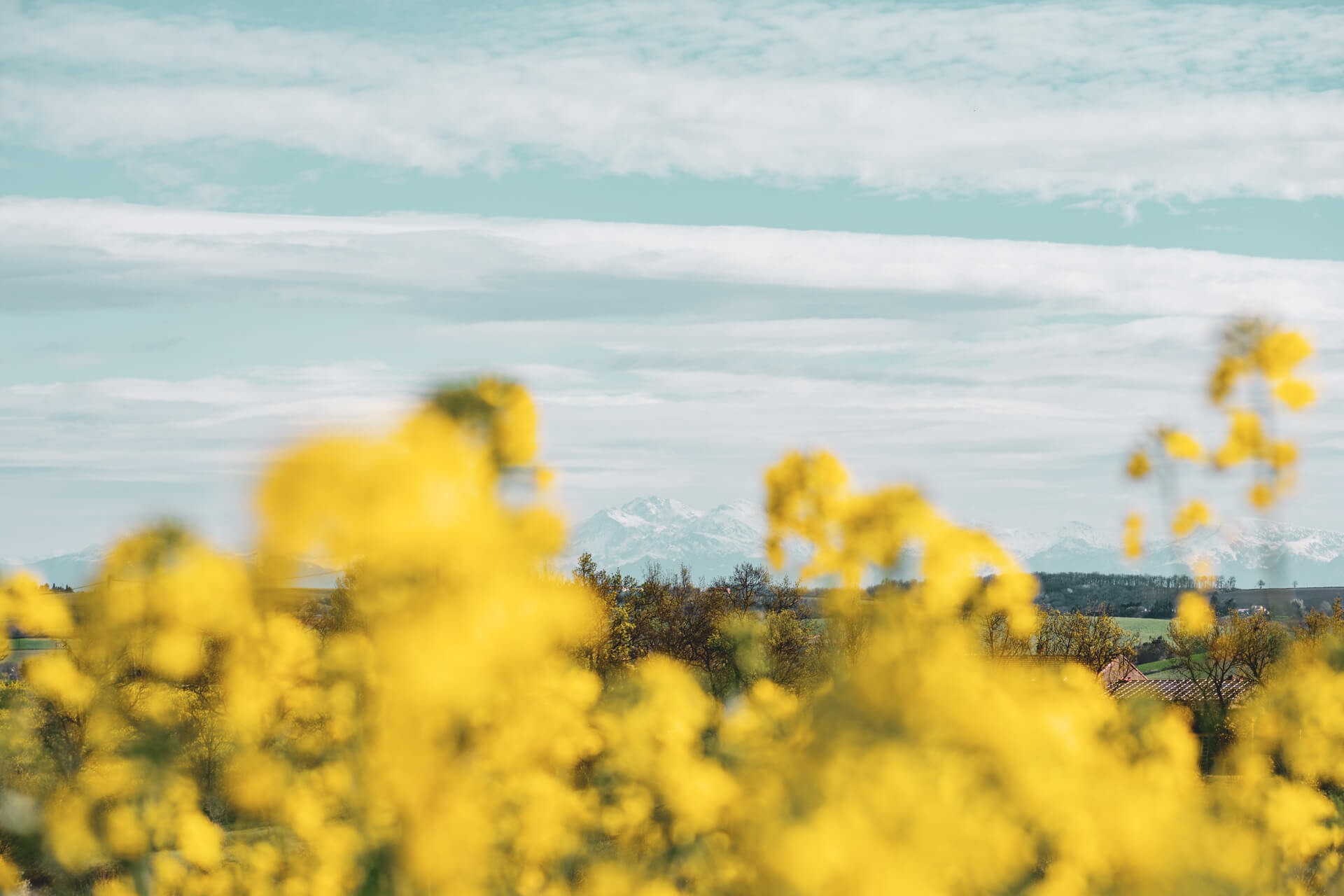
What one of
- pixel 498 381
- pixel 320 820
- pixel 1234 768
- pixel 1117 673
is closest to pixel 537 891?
pixel 320 820

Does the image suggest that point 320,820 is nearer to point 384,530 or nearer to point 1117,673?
point 384,530

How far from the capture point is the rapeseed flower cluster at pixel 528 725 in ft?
11.6

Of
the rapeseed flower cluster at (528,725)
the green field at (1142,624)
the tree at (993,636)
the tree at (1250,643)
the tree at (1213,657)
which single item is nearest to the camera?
the rapeseed flower cluster at (528,725)

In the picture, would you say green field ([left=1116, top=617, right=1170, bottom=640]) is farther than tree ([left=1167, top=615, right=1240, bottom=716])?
Yes

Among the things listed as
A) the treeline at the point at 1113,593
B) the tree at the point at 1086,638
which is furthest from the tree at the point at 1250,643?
the treeline at the point at 1113,593

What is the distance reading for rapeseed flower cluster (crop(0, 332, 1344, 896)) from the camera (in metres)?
3.54

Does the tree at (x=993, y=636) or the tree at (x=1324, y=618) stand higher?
the tree at (x=993, y=636)

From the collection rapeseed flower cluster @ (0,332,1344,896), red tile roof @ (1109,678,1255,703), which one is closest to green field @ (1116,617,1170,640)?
red tile roof @ (1109,678,1255,703)

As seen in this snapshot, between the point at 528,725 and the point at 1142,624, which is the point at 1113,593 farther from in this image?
the point at 528,725

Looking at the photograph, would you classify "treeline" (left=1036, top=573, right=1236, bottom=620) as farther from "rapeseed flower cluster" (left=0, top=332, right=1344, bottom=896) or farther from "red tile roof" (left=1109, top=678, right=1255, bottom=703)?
"rapeseed flower cluster" (left=0, top=332, right=1344, bottom=896)

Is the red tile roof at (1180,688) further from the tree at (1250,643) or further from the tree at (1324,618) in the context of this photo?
the tree at (1324,618)

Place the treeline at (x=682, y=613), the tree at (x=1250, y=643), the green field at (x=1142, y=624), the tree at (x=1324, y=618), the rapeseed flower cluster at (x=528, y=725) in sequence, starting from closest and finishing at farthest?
1. the rapeseed flower cluster at (x=528, y=725)
2. the tree at (x=1324, y=618)
3. the tree at (x=1250, y=643)
4. the treeline at (x=682, y=613)
5. the green field at (x=1142, y=624)

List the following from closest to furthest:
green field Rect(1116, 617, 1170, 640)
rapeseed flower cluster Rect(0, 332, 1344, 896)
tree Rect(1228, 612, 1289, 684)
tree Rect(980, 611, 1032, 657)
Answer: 1. rapeseed flower cluster Rect(0, 332, 1344, 896)
2. tree Rect(980, 611, 1032, 657)
3. tree Rect(1228, 612, 1289, 684)
4. green field Rect(1116, 617, 1170, 640)

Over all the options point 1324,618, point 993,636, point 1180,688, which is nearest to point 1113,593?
point 1180,688
